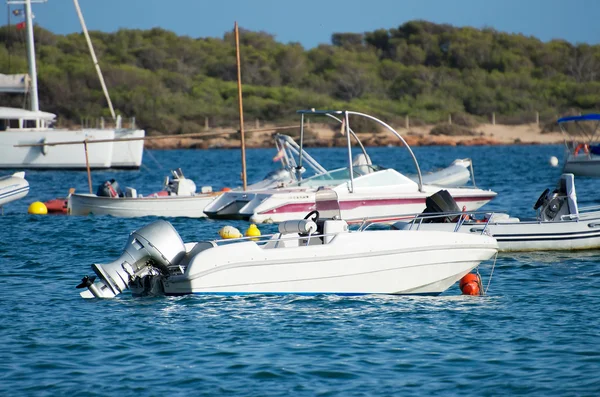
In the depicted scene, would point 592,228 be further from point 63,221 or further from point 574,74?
point 574,74

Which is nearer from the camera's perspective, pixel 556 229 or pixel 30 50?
pixel 556 229

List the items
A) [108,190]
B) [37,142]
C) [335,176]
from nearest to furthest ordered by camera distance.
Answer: [335,176] → [108,190] → [37,142]

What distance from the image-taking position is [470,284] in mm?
13766

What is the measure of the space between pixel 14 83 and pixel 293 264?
4371 cm

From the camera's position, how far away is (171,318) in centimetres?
1218

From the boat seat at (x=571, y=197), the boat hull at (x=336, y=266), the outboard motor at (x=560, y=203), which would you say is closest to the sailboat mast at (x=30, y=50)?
the outboard motor at (x=560, y=203)

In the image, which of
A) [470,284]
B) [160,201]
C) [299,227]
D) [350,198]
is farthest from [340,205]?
[299,227]

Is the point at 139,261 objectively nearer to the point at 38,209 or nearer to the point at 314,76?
the point at 38,209

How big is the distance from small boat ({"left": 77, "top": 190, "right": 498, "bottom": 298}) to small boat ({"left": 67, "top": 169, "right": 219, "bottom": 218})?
11477 millimetres

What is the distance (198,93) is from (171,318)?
91.7 meters

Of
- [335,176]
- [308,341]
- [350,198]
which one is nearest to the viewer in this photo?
[308,341]

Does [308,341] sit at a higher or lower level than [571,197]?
lower

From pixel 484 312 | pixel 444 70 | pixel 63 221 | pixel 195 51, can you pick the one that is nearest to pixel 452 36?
pixel 444 70

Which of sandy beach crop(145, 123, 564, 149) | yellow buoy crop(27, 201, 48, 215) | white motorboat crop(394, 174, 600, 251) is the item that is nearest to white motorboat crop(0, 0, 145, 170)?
yellow buoy crop(27, 201, 48, 215)
